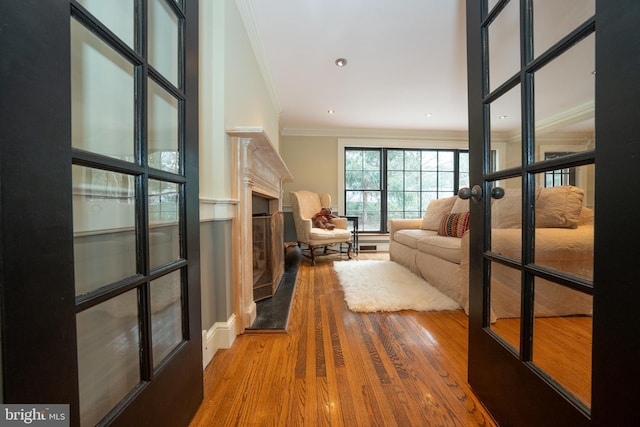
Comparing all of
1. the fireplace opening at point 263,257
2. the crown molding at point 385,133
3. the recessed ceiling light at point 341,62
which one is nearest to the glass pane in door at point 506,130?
the fireplace opening at point 263,257

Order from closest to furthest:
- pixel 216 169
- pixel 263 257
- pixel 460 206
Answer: pixel 216 169
pixel 263 257
pixel 460 206

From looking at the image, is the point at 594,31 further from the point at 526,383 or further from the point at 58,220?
the point at 58,220

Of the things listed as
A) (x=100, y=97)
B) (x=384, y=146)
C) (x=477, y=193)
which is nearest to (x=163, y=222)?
(x=100, y=97)

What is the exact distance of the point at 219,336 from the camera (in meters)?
1.32

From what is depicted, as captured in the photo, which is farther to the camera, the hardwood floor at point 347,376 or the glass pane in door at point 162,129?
the hardwood floor at point 347,376

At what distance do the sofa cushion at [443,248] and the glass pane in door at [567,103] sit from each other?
1300 mm

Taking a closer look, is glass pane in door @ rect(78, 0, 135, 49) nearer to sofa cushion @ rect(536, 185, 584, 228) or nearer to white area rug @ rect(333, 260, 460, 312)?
sofa cushion @ rect(536, 185, 584, 228)

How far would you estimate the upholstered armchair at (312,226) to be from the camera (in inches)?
125

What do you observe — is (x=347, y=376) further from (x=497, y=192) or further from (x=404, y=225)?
(x=404, y=225)

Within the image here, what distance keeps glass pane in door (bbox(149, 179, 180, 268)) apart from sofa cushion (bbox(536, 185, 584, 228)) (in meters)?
1.18

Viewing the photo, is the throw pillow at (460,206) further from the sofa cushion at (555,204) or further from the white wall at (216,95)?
the white wall at (216,95)

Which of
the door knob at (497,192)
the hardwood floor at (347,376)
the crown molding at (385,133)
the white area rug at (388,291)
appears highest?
the crown molding at (385,133)

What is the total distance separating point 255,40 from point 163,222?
1885 mm

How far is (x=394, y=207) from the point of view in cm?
461
